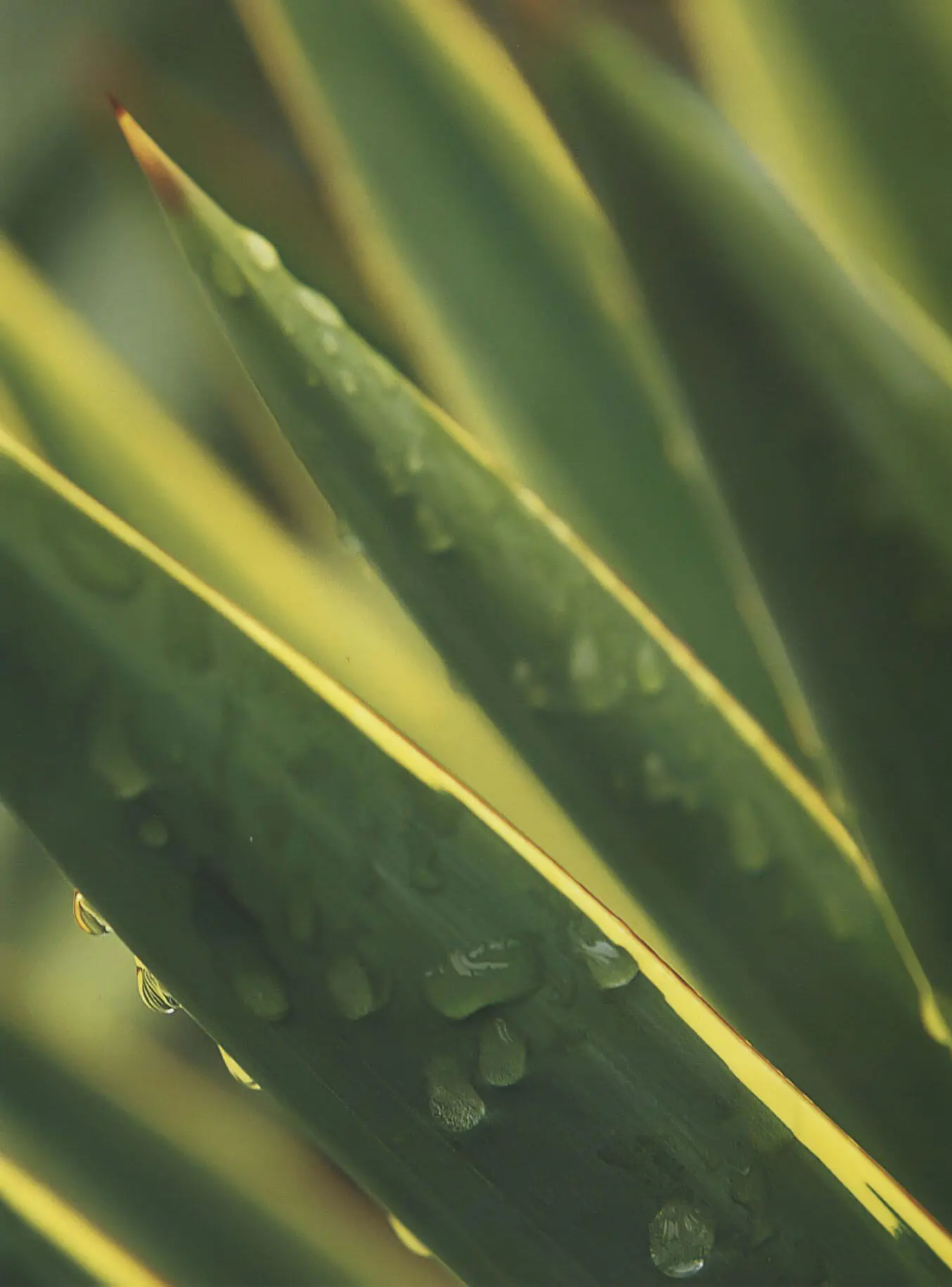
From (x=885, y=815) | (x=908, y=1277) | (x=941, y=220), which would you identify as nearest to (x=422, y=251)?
(x=941, y=220)

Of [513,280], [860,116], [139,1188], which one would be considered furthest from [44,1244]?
[860,116]

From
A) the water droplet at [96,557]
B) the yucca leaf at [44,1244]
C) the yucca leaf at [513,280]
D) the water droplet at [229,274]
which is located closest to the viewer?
the water droplet at [96,557]

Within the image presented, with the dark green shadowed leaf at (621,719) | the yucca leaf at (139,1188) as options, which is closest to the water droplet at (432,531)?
the dark green shadowed leaf at (621,719)

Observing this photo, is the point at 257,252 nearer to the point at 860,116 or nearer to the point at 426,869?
the point at 426,869

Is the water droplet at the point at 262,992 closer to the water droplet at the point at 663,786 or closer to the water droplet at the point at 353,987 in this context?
the water droplet at the point at 353,987

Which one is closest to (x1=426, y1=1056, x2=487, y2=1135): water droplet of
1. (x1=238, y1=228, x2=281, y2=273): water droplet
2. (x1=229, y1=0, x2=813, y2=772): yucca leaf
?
(x1=238, y1=228, x2=281, y2=273): water droplet

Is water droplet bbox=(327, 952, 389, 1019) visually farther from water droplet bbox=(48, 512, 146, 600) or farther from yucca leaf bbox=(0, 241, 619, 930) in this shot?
yucca leaf bbox=(0, 241, 619, 930)
